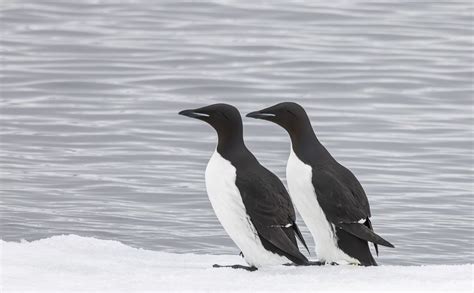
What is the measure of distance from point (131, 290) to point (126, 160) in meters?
7.90

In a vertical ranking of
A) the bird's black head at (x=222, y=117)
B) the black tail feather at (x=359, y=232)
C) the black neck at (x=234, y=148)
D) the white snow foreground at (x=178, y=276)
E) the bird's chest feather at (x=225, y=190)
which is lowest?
the white snow foreground at (x=178, y=276)

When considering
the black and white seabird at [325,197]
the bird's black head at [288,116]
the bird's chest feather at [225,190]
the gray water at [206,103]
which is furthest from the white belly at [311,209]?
the gray water at [206,103]

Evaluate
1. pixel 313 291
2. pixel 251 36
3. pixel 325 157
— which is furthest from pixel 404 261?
pixel 251 36

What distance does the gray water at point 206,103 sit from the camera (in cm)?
1263

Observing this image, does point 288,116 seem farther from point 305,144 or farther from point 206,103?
point 206,103

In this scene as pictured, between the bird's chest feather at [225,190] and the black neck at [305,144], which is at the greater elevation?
the black neck at [305,144]

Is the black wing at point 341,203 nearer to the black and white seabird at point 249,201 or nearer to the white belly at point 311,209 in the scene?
the white belly at point 311,209

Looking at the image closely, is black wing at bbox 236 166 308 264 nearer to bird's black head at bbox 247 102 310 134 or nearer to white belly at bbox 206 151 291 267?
white belly at bbox 206 151 291 267

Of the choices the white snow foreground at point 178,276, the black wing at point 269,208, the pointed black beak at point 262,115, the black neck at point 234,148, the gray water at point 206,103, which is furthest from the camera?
the gray water at point 206,103

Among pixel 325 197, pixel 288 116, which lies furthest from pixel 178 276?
pixel 288 116

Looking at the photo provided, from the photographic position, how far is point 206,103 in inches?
723

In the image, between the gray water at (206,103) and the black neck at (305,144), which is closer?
the black neck at (305,144)

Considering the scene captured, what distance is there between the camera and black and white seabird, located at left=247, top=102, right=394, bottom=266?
791 cm

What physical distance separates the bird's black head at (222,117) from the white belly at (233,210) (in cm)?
14
